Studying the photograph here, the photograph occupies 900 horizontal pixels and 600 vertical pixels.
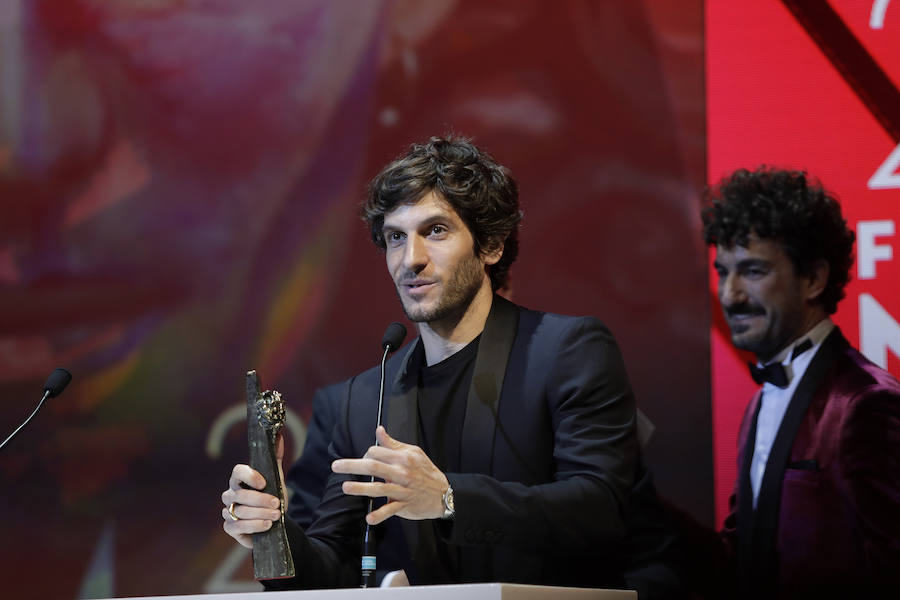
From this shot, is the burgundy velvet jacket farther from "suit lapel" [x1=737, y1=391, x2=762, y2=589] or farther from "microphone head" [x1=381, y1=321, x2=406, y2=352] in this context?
"microphone head" [x1=381, y1=321, x2=406, y2=352]

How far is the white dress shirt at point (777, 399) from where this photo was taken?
12.1 ft

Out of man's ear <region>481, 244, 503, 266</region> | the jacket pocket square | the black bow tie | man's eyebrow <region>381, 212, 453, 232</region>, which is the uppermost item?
man's eyebrow <region>381, 212, 453, 232</region>

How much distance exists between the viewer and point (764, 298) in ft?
12.5

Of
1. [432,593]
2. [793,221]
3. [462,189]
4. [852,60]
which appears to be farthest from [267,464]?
[852,60]

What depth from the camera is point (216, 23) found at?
4.66 m

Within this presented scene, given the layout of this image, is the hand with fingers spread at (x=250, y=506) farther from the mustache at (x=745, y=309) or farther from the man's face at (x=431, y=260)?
the mustache at (x=745, y=309)

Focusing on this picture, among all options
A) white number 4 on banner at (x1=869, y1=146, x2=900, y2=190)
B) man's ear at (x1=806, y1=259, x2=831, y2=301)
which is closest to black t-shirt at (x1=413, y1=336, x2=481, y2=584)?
man's ear at (x1=806, y1=259, x2=831, y2=301)

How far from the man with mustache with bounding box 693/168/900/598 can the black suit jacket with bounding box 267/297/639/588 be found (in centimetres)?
74

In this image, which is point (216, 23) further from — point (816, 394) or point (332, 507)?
point (816, 394)

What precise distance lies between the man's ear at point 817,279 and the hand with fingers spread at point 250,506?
233cm

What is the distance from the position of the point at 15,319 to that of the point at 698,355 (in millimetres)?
2926

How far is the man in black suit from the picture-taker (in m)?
2.40

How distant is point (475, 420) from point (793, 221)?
1.68 m

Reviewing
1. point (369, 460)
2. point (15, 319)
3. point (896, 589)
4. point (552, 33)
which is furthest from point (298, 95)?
point (896, 589)
